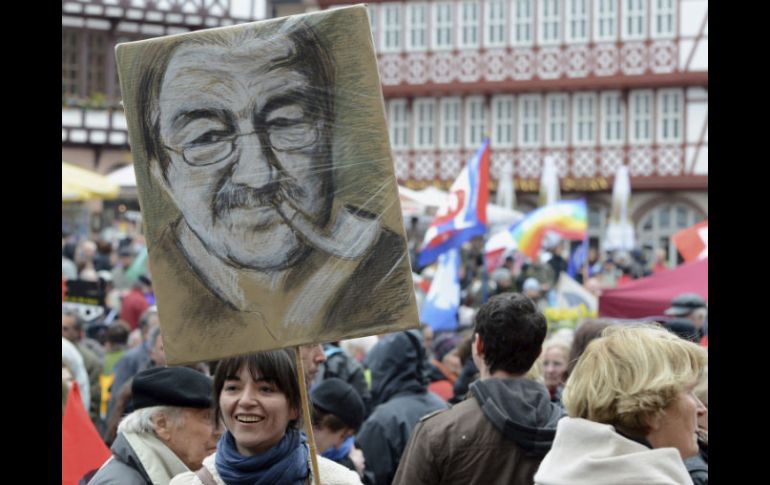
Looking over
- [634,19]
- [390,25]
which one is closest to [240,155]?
[634,19]

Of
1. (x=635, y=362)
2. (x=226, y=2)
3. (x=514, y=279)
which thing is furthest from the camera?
(x=226, y=2)

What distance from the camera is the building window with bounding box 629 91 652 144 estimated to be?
37312 mm

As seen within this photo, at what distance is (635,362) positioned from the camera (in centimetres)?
309

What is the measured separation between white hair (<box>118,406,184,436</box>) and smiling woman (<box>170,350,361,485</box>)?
1.17 feet

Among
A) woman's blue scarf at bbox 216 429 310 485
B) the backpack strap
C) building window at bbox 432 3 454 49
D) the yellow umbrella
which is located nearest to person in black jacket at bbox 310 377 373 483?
woman's blue scarf at bbox 216 429 310 485

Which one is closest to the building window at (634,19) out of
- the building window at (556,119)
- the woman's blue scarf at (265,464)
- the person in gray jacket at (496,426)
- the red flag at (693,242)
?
the building window at (556,119)

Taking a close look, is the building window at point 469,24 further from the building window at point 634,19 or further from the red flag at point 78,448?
the red flag at point 78,448

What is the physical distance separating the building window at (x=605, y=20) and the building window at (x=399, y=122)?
5.78 metres

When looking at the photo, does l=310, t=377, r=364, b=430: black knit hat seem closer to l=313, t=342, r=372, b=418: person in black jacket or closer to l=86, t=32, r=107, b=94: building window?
l=313, t=342, r=372, b=418: person in black jacket

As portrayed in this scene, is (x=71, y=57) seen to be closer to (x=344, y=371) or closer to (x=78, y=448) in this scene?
(x=344, y=371)
